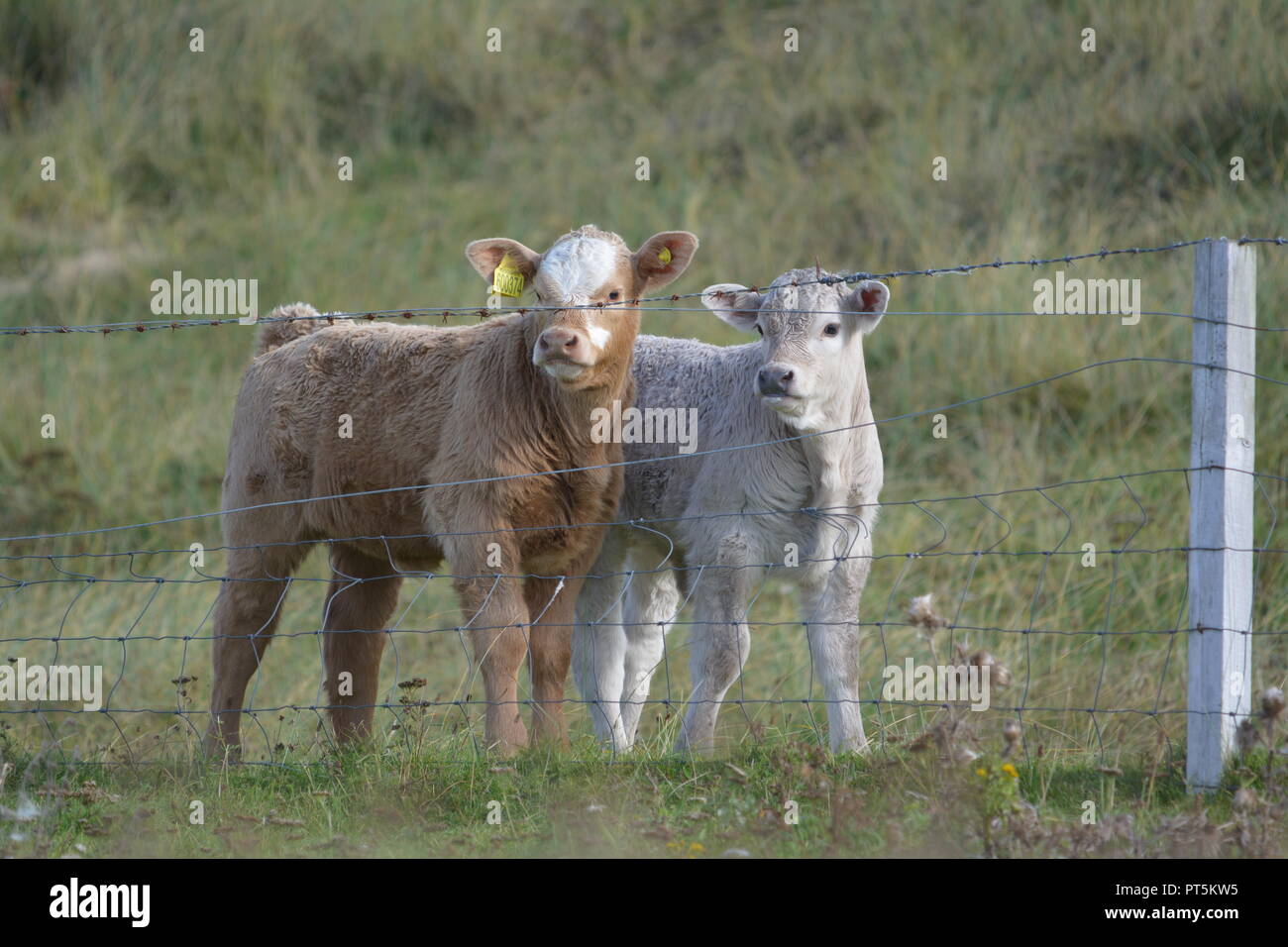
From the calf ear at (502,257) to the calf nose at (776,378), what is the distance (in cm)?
113

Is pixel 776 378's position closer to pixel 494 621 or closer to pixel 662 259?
pixel 662 259

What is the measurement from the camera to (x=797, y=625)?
21.3 feet

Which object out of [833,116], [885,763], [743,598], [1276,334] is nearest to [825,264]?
[833,116]

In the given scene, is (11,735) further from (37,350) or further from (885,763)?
(37,350)

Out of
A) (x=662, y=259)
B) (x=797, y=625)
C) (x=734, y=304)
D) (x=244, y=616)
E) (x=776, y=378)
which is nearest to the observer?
(x=776, y=378)

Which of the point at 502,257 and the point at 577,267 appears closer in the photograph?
the point at 577,267

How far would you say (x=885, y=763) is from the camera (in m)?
5.15

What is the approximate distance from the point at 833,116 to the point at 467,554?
9.15m

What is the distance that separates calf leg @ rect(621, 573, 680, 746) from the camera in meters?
7.06

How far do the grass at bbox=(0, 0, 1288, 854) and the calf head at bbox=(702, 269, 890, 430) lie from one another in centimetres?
91

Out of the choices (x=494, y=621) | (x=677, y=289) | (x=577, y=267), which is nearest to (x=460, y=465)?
(x=494, y=621)

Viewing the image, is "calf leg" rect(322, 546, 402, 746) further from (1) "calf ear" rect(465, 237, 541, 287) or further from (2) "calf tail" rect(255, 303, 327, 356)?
(1) "calf ear" rect(465, 237, 541, 287)

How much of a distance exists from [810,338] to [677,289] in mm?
6168

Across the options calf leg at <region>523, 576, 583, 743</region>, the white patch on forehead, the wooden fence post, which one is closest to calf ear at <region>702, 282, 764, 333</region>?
the white patch on forehead
